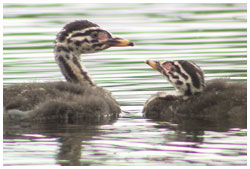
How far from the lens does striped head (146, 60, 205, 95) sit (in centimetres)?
1662

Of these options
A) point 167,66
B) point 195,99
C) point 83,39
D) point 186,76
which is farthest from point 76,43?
point 195,99

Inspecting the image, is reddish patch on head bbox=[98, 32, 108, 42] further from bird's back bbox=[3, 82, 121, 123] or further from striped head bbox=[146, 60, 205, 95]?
bird's back bbox=[3, 82, 121, 123]

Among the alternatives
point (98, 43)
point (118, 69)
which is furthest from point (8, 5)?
point (98, 43)

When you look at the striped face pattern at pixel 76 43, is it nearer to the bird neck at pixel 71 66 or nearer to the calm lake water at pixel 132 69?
the bird neck at pixel 71 66

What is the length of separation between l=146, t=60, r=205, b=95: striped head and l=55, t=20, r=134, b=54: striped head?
101 centimetres

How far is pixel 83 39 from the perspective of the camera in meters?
17.6

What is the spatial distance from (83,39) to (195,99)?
2535 mm

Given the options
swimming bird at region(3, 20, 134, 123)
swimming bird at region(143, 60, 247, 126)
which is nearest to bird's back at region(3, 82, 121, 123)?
swimming bird at region(3, 20, 134, 123)

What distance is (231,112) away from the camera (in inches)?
629

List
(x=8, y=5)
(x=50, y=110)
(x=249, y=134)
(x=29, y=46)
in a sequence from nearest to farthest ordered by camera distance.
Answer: (x=249, y=134) < (x=50, y=110) < (x=29, y=46) < (x=8, y=5)

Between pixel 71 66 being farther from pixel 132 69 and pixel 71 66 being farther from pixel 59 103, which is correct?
pixel 132 69

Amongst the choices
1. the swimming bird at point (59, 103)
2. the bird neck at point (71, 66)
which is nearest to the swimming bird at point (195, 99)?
the swimming bird at point (59, 103)

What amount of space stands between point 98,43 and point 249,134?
4.57 m

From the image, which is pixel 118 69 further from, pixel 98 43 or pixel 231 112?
pixel 231 112
